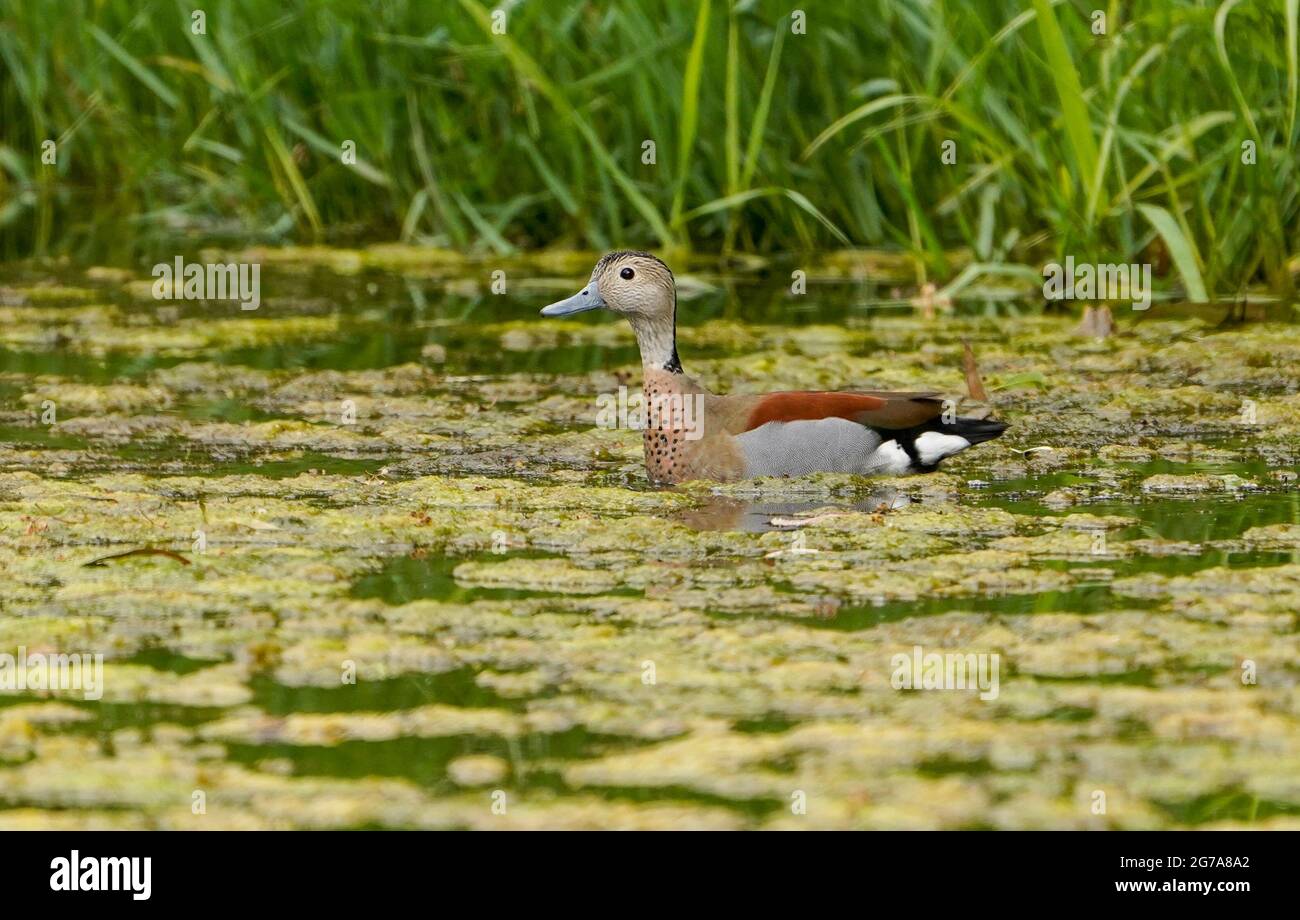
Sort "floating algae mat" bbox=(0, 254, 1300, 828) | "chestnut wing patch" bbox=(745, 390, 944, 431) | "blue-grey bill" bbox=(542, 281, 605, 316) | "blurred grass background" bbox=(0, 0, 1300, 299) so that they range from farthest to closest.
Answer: "blurred grass background" bbox=(0, 0, 1300, 299), "blue-grey bill" bbox=(542, 281, 605, 316), "chestnut wing patch" bbox=(745, 390, 944, 431), "floating algae mat" bbox=(0, 254, 1300, 828)

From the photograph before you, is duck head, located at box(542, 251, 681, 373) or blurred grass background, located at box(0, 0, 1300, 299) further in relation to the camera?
blurred grass background, located at box(0, 0, 1300, 299)

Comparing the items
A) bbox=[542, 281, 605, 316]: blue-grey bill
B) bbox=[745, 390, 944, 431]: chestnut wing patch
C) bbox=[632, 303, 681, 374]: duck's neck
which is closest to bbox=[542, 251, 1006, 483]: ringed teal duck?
bbox=[745, 390, 944, 431]: chestnut wing patch

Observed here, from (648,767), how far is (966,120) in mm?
5291

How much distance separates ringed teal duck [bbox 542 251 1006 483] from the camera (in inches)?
272

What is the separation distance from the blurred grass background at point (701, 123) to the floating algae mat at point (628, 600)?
84cm

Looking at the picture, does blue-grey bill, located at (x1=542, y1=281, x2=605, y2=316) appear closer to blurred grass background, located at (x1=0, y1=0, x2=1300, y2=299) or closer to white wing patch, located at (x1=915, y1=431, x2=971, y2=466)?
white wing patch, located at (x1=915, y1=431, x2=971, y2=466)

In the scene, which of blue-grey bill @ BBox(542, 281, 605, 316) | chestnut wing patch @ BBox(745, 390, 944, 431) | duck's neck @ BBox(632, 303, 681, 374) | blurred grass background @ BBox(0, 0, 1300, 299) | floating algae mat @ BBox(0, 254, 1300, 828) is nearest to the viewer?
floating algae mat @ BBox(0, 254, 1300, 828)

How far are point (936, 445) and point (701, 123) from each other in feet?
13.9

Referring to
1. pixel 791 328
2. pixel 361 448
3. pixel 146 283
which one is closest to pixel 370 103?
pixel 146 283

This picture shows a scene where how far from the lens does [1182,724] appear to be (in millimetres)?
4355

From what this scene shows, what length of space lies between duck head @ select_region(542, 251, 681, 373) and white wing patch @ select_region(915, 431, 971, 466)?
0.92 metres

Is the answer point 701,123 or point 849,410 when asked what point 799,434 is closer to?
point 849,410

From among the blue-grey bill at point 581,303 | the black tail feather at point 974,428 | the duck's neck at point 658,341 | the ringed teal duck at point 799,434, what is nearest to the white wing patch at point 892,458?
the ringed teal duck at point 799,434

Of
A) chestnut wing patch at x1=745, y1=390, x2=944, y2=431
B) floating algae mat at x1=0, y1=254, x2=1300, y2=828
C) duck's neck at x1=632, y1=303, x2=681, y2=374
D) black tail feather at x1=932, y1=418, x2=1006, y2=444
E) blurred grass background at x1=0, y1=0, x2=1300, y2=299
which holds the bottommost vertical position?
floating algae mat at x1=0, y1=254, x2=1300, y2=828
